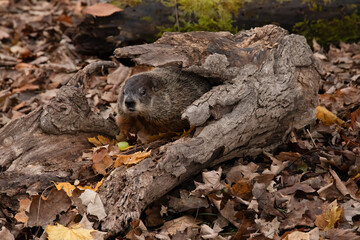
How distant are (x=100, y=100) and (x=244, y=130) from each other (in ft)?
10.1

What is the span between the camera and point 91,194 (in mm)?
4039

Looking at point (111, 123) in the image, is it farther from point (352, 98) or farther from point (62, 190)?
point (352, 98)

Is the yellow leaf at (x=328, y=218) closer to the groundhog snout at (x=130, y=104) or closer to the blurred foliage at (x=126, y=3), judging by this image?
the groundhog snout at (x=130, y=104)

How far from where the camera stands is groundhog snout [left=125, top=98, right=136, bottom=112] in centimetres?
532

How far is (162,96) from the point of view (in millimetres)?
5520

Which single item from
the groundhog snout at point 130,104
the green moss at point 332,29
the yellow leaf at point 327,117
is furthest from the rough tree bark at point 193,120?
the green moss at point 332,29

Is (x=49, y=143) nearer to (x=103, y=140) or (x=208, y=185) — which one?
(x=103, y=140)

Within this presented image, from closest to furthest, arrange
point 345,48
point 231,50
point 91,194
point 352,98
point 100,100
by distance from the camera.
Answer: point 91,194 → point 231,50 → point 352,98 → point 100,100 → point 345,48

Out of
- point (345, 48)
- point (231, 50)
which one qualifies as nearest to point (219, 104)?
point (231, 50)

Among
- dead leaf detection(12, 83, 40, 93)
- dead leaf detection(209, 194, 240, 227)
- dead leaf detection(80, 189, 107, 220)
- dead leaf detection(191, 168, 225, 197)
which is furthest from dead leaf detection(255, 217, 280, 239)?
dead leaf detection(12, 83, 40, 93)

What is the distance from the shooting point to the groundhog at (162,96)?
5.39 metres

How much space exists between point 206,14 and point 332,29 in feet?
7.31

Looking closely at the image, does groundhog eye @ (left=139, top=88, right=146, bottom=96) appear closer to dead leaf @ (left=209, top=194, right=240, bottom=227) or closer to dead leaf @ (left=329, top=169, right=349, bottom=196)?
dead leaf @ (left=209, top=194, right=240, bottom=227)

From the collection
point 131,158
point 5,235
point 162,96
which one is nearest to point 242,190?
point 131,158
